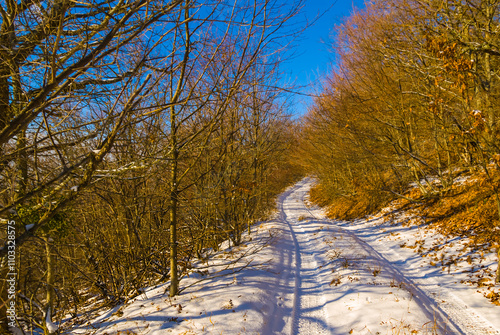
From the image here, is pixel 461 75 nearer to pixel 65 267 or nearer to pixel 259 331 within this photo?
pixel 259 331

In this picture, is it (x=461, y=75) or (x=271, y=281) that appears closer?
(x=461, y=75)

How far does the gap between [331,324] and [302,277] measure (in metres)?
2.07

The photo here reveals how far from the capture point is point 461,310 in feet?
14.4

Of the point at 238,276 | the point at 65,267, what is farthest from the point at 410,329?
the point at 65,267

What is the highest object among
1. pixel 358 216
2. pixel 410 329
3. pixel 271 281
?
pixel 271 281

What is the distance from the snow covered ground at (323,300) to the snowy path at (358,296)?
0.02 m

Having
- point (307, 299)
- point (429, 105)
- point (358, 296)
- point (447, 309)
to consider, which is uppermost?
point (429, 105)

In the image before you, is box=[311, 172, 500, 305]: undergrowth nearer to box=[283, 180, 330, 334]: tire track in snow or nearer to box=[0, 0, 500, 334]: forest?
box=[0, 0, 500, 334]: forest

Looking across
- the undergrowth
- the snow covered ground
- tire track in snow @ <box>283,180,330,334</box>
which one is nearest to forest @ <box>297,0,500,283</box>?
the undergrowth

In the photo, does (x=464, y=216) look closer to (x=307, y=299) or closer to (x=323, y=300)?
(x=323, y=300)

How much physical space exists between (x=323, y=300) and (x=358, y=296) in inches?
26.2

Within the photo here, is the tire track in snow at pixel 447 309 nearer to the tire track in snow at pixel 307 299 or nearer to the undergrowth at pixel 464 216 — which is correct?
the undergrowth at pixel 464 216

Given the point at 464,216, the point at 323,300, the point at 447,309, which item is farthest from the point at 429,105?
the point at 464,216

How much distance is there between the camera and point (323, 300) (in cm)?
514
